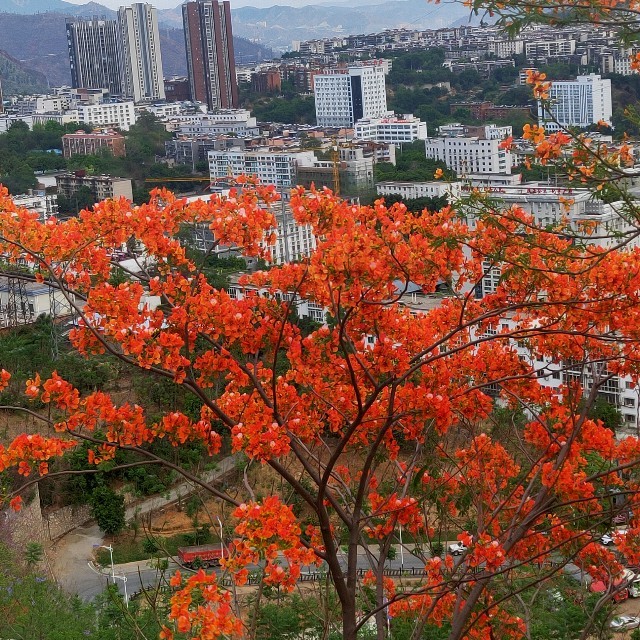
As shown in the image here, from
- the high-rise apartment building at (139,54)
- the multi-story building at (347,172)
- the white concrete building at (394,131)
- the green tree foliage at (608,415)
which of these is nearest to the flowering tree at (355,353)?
the green tree foliage at (608,415)

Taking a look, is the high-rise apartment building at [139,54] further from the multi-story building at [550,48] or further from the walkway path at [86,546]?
the walkway path at [86,546]

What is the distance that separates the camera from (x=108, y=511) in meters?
8.85

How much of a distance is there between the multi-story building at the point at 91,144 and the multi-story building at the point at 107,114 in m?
7.54

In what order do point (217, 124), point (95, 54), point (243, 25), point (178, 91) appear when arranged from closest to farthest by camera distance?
1. point (217, 124)
2. point (178, 91)
3. point (95, 54)
4. point (243, 25)

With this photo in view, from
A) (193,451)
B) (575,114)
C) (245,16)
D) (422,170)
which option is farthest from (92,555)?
(245,16)

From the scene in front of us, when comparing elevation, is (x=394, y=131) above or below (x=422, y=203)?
above

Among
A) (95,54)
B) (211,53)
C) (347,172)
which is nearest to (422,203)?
(347,172)

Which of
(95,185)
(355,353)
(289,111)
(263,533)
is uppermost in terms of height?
(289,111)

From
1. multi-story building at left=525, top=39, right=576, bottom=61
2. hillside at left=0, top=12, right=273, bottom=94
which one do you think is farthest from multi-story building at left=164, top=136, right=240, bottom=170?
hillside at left=0, top=12, right=273, bottom=94

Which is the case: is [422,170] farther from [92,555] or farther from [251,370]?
[251,370]

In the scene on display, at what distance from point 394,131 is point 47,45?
48.8 m

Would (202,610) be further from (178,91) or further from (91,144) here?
(178,91)

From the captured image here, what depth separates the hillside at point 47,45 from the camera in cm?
7156

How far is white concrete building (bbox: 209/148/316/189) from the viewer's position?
26.5m
